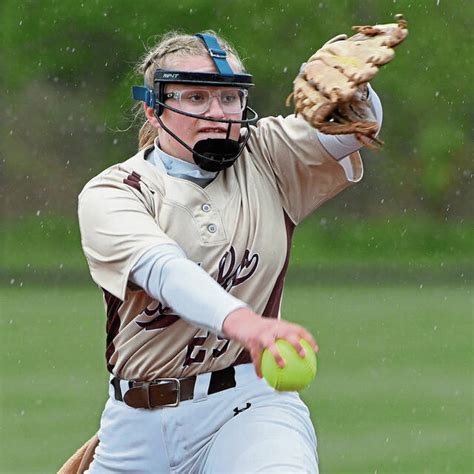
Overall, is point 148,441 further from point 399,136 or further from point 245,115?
point 399,136

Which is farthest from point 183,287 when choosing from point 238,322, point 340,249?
point 340,249

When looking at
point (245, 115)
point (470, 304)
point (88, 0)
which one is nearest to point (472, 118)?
point (470, 304)

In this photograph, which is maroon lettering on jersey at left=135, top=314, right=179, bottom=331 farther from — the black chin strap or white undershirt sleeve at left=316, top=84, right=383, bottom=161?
white undershirt sleeve at left=316, top=84, right=383, bottom=161

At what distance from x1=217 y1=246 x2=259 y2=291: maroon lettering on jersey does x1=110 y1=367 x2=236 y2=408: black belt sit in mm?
245

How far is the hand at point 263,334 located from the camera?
8.82ft

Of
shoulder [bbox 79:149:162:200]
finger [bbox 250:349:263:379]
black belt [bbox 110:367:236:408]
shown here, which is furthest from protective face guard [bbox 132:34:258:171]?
finger [bbox 250:349:263:379]

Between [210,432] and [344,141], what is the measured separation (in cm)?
91

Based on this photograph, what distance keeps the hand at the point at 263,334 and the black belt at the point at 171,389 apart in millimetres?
676

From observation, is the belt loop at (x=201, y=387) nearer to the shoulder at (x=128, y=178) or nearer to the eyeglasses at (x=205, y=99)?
the shoulder at (x=128, y=178)

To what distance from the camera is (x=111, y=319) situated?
3.56 m

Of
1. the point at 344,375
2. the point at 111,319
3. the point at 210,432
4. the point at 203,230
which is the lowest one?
the point at 344,375

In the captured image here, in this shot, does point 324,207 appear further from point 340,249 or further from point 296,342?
point 296,342

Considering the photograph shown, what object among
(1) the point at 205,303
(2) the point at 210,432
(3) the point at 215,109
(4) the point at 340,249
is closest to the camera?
(1) the point at 205,303

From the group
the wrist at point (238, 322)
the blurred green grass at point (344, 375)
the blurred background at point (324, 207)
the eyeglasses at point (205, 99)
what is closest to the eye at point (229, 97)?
the eyeglasses at point (205, 99)
